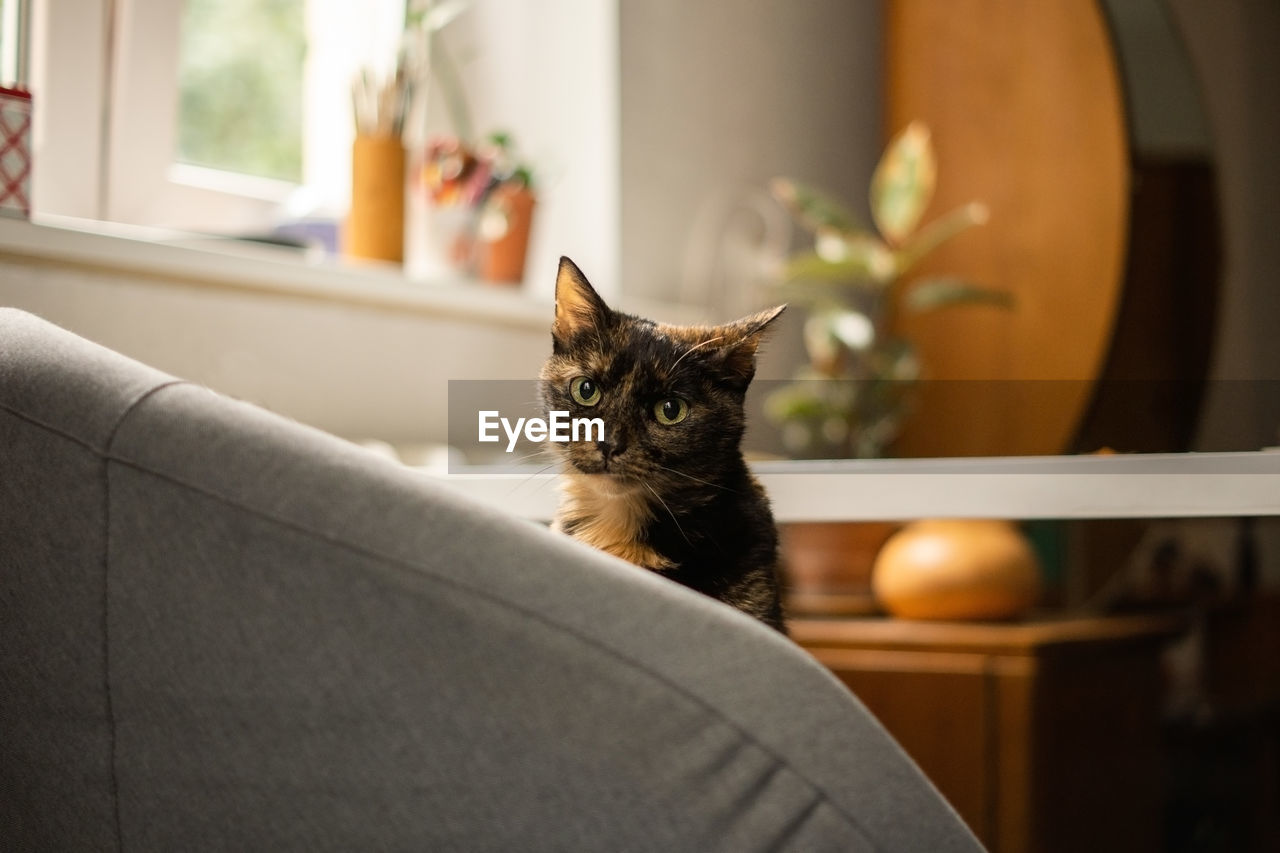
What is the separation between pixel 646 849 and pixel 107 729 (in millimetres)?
232

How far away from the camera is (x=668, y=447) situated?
711mm

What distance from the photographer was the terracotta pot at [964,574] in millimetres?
1520

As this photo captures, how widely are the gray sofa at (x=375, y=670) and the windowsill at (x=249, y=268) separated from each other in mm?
862

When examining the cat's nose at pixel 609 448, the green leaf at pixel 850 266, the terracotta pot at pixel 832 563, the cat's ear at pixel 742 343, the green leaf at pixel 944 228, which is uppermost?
the green leaf at pixel 944 228

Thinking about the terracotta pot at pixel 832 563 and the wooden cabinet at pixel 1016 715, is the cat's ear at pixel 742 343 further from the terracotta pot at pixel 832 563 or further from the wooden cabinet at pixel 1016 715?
the terracotta pot at pixel 832 563

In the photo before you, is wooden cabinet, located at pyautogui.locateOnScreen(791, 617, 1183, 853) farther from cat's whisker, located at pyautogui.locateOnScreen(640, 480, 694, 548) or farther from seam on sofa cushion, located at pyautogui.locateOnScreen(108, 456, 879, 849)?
seam on sofa cushion, located at pyautogui.locateOnScreen(108, 456, 879, 849)

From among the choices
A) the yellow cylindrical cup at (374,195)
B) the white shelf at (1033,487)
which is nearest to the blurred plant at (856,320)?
the yellow cylindrical cup at (374,195)

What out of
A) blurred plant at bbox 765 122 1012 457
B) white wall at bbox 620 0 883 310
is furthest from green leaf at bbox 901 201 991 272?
white wall at bbox 620 0 883 310

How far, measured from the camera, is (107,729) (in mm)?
438

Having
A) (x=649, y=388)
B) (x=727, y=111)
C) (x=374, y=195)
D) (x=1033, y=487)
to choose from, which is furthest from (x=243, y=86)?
(x=1033, y=487)

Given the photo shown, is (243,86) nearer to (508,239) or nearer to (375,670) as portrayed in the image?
(508,239)

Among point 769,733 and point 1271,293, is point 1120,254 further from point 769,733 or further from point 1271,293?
point 769,733

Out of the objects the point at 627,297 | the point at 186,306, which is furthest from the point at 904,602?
the point at 186,306

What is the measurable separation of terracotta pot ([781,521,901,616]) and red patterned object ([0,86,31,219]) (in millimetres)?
1143
